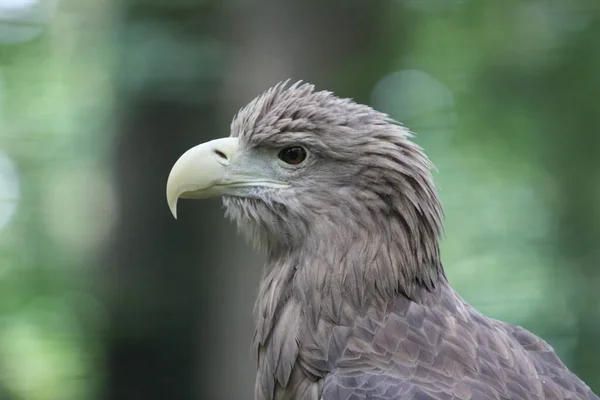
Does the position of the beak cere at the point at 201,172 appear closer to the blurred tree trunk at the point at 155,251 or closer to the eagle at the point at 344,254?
the eagle at the point at 344,254

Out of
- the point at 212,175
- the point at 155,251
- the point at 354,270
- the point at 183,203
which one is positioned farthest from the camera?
the point at 155,251

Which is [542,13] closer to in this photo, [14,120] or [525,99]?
[525,99]

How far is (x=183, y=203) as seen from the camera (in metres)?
5.25

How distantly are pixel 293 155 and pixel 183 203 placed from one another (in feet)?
9.75

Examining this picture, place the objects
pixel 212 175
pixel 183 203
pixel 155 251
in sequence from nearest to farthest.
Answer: pixel 212 175 < pixel 183 203 < pixel 155 251

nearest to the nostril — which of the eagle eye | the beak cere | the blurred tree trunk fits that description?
the beak cere

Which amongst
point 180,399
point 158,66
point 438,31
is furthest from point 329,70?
point 180,399

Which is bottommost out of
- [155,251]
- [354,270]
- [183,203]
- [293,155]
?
[155,251]

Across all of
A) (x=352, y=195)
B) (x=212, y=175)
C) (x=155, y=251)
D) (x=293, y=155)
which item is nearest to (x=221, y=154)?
(x=212, y=175)

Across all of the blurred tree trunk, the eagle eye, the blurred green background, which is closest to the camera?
the eagle eye

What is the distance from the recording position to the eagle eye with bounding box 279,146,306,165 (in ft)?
7.77

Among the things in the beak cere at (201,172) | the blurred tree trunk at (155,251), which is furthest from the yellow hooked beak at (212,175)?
the blurred tree trunk at (155,251)

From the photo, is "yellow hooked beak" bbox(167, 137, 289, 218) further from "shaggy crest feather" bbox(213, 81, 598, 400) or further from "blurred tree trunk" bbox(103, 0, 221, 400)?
"blurred tree trunk" bbox(103, 0, 221, 400)

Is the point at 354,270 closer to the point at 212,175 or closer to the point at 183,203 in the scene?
the point at 212,175
